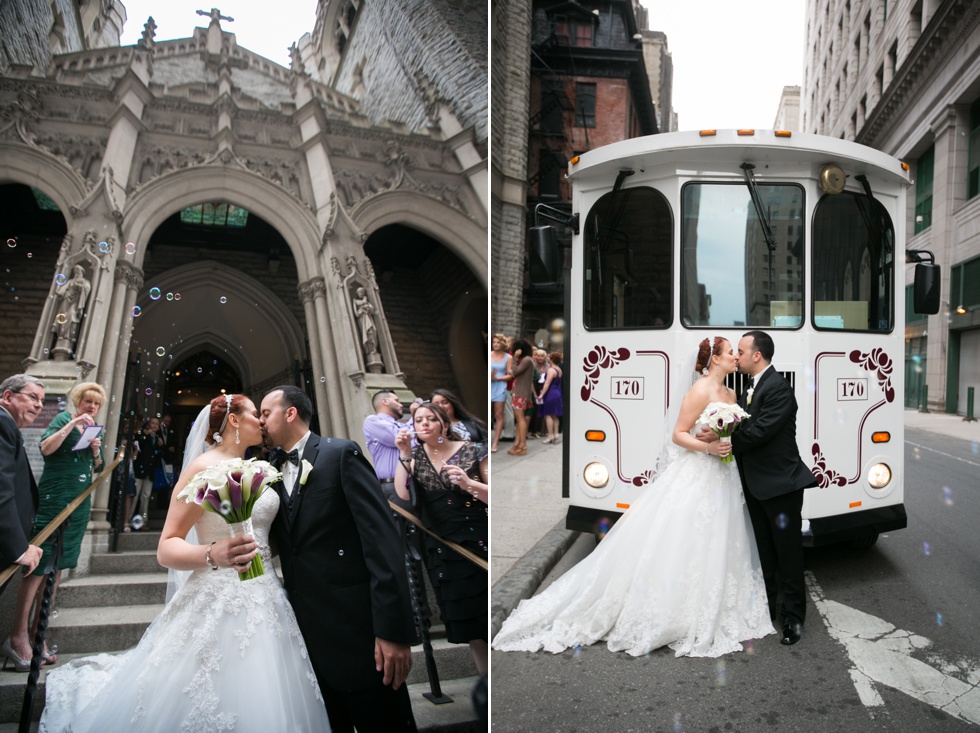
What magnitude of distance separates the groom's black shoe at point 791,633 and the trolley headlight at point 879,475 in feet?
4.58

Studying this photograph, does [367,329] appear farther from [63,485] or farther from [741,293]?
[741,293]

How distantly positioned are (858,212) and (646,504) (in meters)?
2.35

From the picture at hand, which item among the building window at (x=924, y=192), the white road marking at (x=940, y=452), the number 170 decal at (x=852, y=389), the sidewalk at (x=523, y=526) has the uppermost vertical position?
the building window at (x=924, y=192)

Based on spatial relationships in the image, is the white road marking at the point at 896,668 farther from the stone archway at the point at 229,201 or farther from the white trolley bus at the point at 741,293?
the stone archway at the point at 229,201

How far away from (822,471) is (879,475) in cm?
55

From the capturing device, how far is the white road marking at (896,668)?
3002 millimetres

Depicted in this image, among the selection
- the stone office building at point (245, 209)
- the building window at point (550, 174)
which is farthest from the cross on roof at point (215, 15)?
the building window at point (550, 174)

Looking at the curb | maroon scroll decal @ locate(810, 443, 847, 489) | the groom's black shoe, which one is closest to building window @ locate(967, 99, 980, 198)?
maroon scroll decal @ locate(810, 443, 847, 489)

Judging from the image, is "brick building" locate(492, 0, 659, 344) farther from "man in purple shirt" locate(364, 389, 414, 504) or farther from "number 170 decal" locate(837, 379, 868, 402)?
"man in purple shirt" locate(364, 389, 414, 504)

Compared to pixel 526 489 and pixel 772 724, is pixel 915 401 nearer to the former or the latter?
pixel 526 489

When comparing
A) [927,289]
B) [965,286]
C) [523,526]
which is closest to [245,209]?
[523,526]

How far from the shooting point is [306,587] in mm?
2098

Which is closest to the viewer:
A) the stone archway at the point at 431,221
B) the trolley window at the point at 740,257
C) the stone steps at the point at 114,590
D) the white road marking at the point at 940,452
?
the stone steps at the point at 114,590

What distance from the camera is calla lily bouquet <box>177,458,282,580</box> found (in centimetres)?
176
